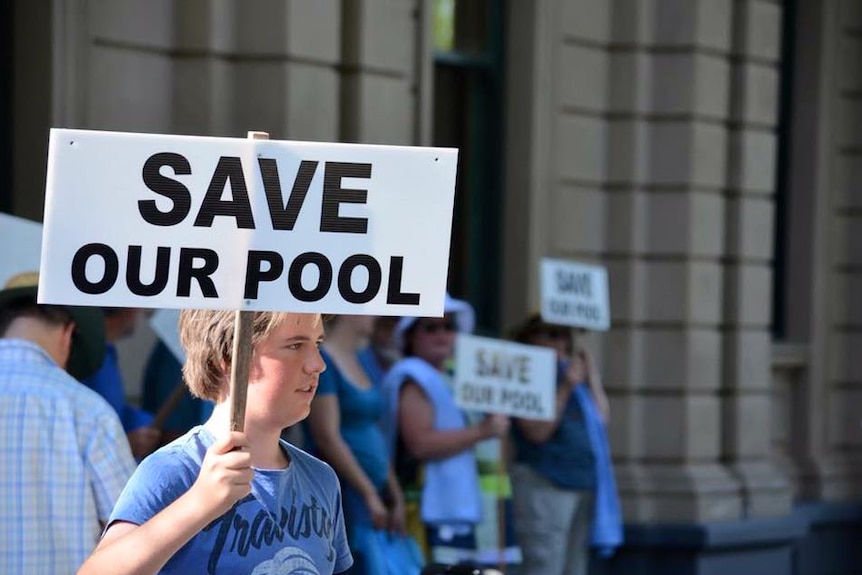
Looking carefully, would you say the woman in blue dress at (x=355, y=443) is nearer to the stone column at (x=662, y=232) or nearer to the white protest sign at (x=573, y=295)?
the white protest sign at (x=573, y=295)

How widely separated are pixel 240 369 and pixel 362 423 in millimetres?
3666

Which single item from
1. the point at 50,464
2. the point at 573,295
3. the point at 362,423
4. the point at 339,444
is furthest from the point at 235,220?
the point at 573,295

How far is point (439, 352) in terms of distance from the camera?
7.47 metres

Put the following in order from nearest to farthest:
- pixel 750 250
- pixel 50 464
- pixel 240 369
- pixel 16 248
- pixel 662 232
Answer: pixel 240 369 < pixel 50 464 < pixel 16 248 < pixel 662 232 < pixel 750 250

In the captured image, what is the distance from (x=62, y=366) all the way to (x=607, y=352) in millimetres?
6080

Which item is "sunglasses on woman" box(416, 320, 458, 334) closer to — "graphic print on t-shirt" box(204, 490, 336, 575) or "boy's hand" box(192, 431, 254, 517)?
"graphic print on t-shirt" box(204, 490, 336, 575)

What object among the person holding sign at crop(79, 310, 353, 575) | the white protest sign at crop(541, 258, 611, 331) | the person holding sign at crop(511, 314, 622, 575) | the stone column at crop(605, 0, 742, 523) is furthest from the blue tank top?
the person holding sign at crop(79, 310, 353, 575)

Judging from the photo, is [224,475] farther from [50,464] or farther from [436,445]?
[436,445]

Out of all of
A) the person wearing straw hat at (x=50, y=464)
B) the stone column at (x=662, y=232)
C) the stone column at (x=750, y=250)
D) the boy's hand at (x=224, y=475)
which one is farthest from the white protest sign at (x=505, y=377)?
the boy's hand at (x=224, y=475)

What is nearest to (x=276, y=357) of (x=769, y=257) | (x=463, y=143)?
(x=463, y=143)

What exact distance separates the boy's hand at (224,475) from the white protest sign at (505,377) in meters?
4.47

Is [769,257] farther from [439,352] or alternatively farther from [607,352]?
[439,352]

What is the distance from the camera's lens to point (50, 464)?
4523 millimetres

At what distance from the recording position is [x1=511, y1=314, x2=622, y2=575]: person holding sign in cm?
809
